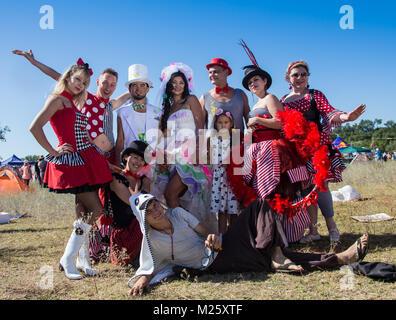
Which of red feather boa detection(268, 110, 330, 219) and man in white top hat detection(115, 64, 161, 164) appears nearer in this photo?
red feather boa detection(268, 110, 330, 219)

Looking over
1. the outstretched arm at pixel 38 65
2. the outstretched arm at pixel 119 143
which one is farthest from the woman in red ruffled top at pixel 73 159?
the outstretched arm at pixel 38 65

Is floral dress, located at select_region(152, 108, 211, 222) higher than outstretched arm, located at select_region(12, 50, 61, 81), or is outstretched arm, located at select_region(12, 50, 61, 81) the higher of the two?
outstretched arm, located at select_region(12, 50, 61, 81)

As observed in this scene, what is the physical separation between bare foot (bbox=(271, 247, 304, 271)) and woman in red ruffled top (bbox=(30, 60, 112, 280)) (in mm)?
1804

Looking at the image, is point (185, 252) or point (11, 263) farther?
point (11, 263)

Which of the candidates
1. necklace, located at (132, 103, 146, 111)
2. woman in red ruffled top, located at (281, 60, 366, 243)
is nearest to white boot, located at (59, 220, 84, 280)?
necklace, located at (132, 103, 146, 111)

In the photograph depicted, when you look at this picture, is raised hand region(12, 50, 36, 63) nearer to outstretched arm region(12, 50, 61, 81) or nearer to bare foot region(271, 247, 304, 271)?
outstretched arm region(12, 50, 61, 81)

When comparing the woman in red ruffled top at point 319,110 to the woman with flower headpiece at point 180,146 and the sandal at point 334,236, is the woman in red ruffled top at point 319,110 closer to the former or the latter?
the sandal at point 334,236

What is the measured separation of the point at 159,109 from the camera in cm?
438

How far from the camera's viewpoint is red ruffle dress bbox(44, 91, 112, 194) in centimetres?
329

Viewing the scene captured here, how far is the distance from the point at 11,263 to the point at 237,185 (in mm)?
2892

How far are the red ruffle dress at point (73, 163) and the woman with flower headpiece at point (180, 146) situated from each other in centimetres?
83

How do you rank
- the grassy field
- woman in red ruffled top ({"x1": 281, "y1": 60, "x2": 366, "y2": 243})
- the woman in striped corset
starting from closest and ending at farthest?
1. the grassy field
2. the woman in striped corset
3. woman in red ruffled top ({"x1": 281, "y1": 60, "x2": 366, "y2": 243})
